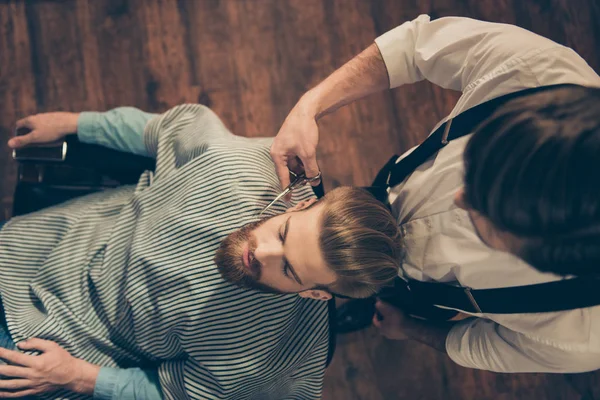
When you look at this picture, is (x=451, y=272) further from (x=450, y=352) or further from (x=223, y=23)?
(x=223, y=23)

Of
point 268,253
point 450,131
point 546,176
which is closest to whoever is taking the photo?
point 546,176

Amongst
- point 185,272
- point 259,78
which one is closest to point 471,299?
point 185,272

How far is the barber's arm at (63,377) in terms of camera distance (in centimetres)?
128

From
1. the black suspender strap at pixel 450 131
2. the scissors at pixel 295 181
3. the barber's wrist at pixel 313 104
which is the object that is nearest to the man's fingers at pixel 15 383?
the scissors at pixel 295 181

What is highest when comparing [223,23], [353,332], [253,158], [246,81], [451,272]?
[223,23]

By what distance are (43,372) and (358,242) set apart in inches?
39.4

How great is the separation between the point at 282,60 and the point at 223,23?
332 millimetres

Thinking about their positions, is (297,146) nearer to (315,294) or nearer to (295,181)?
(295,181)

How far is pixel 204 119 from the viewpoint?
1.43 m

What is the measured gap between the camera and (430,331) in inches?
58.2

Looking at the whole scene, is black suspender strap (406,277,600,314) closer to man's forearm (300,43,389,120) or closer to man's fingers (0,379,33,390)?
man's forearm (300,43,389,120)

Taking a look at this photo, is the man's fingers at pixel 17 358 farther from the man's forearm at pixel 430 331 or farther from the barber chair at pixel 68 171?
the man's forearm at pixel 430 331

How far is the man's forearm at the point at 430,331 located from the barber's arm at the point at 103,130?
1.14 metres

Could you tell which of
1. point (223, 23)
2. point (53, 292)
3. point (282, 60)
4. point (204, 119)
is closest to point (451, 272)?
point (204, 119)
